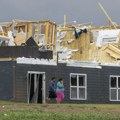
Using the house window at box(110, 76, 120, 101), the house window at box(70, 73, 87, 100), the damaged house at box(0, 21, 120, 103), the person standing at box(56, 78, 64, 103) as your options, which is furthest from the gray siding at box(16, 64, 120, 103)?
the person standing at box(56, 78, 64, 103)

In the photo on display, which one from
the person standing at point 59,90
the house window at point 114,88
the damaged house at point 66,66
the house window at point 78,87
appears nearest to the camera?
the person standing at point 59,90

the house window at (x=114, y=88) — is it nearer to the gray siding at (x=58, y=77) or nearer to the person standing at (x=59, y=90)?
the gray siding at (x=58, y=77)

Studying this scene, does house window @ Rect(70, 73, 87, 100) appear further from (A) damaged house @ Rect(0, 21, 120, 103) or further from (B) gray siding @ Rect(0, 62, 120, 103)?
(B) gray siding @ Rect(0, 62, 120, 103)

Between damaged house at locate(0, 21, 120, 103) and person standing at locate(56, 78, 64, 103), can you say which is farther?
damaged house at locate(0, 21, 120, 103)

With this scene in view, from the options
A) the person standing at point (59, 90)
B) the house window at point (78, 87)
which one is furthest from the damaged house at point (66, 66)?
the person standing at point (59, 90)

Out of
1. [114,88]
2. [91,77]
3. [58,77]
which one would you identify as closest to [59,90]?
[58,77]

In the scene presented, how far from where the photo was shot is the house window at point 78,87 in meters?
39.8

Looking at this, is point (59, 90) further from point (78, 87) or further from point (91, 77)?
point (91, 77)

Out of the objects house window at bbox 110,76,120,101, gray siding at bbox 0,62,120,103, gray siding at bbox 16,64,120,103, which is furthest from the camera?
house window at bbox 110,76,120,101

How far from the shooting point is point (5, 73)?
119ft

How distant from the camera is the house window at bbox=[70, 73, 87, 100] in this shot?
1566 inches

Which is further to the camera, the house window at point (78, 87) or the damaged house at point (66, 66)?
the house window at point (78, 87)

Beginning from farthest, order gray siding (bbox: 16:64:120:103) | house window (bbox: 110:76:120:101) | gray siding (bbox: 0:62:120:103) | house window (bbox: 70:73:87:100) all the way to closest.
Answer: house window (bbox: 110:76:120:101), house window (bbox: 70:73:87:100), gray siding (bbox: 16:64:120:103), gray siding (bbox: 0:62:120:103)

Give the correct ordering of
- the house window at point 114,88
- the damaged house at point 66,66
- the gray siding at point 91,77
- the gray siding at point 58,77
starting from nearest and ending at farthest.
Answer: the gray siding at point 58,77 → the damaged house at point 66,66 → the gray siding at point 91,77 → the house window at point 114,88
